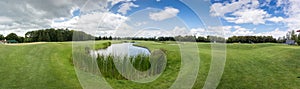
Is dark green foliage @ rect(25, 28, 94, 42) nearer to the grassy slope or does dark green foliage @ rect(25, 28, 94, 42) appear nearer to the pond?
the pond

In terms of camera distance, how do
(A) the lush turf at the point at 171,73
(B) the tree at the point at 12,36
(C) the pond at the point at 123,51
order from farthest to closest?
(B) the tree at the point at 12,36
(C) the pond at the point at 123,51
(A) the lush turf at the point at 171,73

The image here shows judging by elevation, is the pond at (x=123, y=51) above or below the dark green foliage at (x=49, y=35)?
below

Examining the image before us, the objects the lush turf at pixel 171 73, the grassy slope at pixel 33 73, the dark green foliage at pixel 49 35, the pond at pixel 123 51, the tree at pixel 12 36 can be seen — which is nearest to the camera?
the grassy slope at pixel 33 73

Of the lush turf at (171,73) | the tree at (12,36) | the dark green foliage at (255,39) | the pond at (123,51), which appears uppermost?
the tree at (12,36)

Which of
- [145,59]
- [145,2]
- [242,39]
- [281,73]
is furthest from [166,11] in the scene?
[242,39]

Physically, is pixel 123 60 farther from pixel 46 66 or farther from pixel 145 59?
pixel 46 66

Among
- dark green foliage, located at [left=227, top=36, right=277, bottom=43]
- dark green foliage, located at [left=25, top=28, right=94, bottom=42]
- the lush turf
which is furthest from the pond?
dark green foliage, located at [left=25, top=28, right=94, bottom=42]

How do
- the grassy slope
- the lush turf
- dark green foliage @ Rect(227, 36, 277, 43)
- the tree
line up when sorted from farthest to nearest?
the tree → dark green foliage @ Rect(227, 36, 277, 43) → the lush turf → the grassy slope

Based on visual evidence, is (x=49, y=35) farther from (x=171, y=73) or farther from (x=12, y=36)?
(x=171, y=73)

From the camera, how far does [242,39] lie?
35781 millimetres

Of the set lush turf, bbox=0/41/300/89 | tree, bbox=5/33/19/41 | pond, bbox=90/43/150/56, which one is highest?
tree, bbox=5/33/19/41

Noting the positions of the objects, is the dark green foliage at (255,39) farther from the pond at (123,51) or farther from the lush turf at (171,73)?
the pond at (123,51)

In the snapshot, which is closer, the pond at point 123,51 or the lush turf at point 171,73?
the lush turf at point 171,73

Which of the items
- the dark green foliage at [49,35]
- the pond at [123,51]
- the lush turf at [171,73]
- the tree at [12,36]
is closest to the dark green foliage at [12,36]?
the tree at [12,36]
